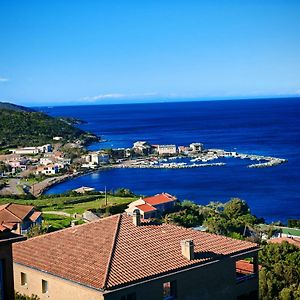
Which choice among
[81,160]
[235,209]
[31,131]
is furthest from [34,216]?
[31,131]

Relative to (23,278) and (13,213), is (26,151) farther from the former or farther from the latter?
(23,278)

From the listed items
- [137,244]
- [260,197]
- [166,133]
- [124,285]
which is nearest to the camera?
[124,285]

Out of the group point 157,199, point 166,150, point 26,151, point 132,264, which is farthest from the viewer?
point 166,150

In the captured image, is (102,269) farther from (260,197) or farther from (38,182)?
(38,182)

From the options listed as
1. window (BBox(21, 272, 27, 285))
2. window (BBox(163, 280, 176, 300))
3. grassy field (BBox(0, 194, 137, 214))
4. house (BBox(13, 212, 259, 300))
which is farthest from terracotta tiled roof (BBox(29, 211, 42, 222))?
window (BBox(163, 280, 176, 300))

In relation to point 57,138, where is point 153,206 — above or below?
above

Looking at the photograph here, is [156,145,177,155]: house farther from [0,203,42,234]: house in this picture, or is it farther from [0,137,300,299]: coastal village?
[0,137,300,299]: coastal village

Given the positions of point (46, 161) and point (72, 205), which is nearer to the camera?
point (72, 205)

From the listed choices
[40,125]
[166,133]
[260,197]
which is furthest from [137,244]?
[166,133]
